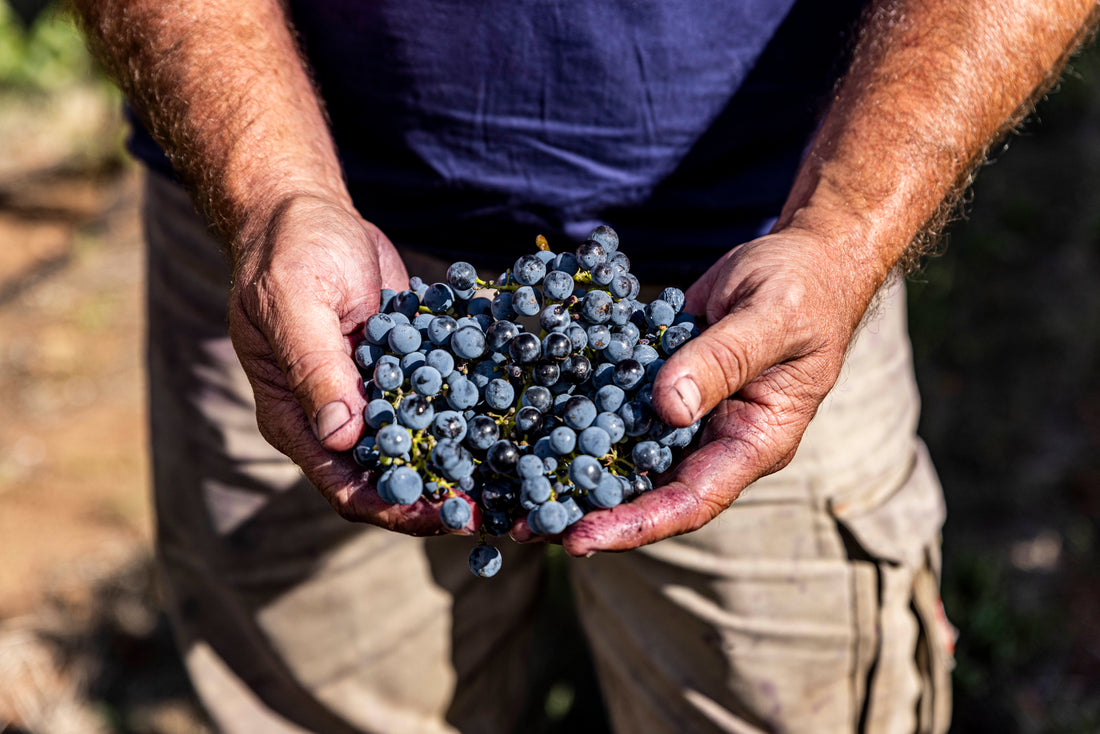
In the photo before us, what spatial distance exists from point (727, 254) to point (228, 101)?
3.17 ft

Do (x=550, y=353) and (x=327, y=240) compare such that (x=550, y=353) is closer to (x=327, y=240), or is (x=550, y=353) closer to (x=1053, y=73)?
(x=327, y=240)

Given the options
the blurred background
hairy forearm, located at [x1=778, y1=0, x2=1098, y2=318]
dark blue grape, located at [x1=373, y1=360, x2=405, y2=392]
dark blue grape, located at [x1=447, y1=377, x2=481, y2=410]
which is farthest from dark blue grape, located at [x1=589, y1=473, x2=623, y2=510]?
the blurred background

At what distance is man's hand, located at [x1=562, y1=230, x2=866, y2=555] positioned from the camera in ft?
4.47

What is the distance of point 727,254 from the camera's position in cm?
159

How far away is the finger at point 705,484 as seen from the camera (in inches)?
54.0

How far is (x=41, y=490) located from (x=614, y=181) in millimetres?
2990

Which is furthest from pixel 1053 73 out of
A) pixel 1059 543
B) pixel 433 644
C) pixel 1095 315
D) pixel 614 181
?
pixel 1095 315

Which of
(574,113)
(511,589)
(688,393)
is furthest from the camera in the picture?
(511,589)

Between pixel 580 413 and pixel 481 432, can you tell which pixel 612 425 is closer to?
pixel 580 413

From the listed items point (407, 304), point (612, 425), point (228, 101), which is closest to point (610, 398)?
point (612, 425)

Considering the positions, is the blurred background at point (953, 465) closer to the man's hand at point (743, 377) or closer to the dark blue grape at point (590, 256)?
the man's hand at point (743, 377)

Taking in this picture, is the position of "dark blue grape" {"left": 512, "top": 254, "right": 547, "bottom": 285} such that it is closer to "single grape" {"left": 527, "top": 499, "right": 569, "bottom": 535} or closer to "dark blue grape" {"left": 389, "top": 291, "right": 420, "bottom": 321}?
"dark blue grape" {"left": 389, "top": 291, "right": 420, "bottom": 321}

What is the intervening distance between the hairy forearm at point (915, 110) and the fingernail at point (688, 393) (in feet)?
1.44

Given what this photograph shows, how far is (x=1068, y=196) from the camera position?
4.35 metres
